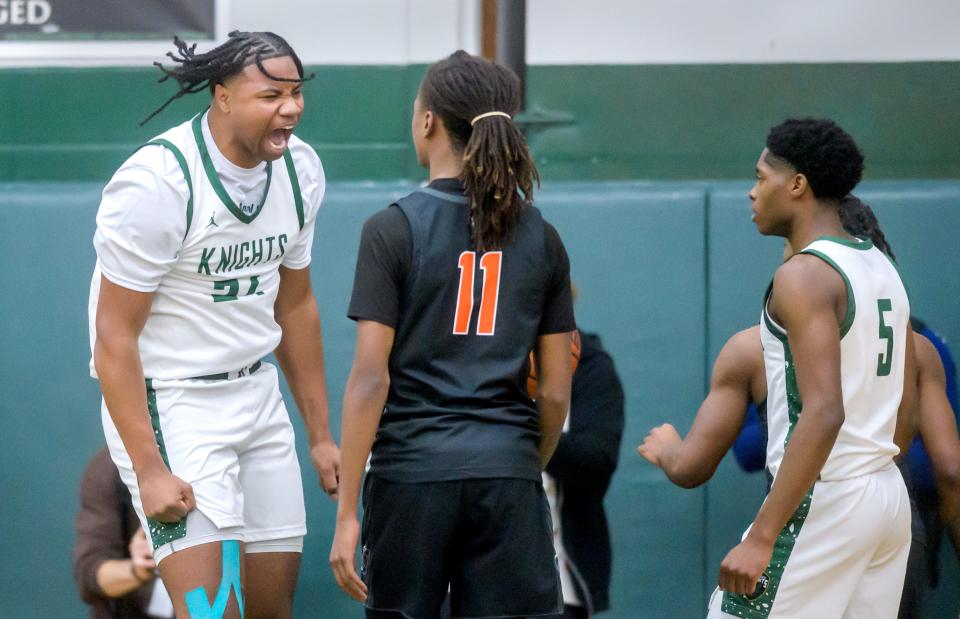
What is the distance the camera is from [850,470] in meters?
3.18

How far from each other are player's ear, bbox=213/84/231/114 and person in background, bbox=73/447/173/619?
163cm

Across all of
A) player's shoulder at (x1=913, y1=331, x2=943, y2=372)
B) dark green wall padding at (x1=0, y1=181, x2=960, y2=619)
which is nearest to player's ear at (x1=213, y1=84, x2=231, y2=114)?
dark green wall padding at (x1=0, y1=181, x2=960, y2=619)

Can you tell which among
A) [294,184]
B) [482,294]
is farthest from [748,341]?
[294,184]

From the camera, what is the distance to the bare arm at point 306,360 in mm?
3609

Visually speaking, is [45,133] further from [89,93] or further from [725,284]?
[725,284]

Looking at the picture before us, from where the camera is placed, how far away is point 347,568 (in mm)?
3014

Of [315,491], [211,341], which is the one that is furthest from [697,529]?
[211,341]

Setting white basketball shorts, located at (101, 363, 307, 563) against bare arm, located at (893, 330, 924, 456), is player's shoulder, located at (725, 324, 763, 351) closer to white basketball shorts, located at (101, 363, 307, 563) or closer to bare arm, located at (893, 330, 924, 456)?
bare arm, located at (893, 330, 924, 456)

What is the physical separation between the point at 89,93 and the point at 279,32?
77cm

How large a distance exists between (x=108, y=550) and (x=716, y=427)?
212 centimetres

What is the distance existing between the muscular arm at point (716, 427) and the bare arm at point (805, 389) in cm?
46

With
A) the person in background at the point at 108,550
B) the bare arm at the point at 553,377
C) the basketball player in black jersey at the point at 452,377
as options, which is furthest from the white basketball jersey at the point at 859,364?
the person in background at the point at 108,550

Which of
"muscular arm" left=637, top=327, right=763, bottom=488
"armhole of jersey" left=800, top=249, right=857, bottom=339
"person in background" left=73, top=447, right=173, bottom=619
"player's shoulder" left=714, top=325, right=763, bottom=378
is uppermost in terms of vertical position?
"armhole of jersey" left=800, top=249, right=857, bottom=339

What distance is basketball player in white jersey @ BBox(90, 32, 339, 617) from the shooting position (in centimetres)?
311
